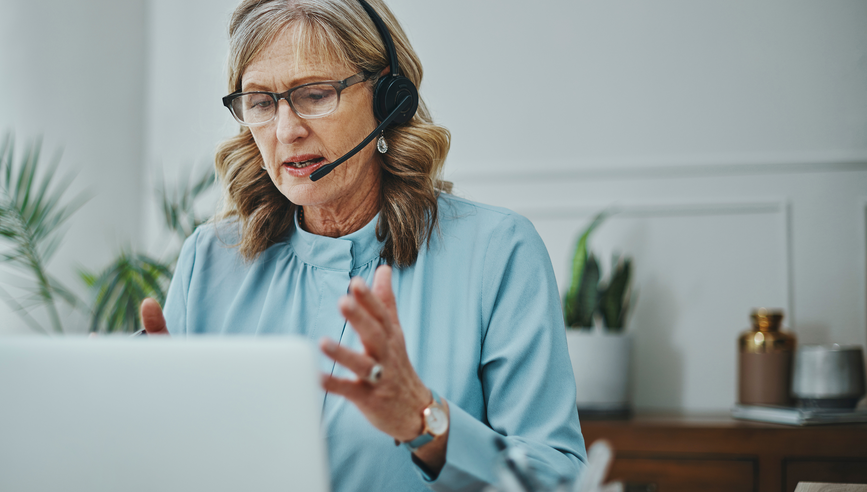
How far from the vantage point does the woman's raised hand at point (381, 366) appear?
562mm

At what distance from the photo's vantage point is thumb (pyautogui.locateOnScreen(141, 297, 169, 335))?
82cm

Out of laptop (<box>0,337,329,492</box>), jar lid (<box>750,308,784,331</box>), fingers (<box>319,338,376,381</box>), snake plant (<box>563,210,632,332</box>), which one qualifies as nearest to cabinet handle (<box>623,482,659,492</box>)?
snake plant (<box>563,210,632,332</box>)

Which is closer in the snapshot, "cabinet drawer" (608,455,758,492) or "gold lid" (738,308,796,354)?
"cabinet drawer" (608,455,758,492)

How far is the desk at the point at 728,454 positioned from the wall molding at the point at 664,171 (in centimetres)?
76

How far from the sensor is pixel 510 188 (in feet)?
7.57

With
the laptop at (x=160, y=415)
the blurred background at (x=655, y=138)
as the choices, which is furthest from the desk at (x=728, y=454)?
the laptop at (x=160, y=415)

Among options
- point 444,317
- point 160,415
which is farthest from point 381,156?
point 160,415

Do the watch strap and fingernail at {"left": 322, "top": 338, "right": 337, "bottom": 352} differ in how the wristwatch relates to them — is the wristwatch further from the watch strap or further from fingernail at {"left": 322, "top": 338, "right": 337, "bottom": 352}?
fingernail at {"left": 322, "top": 338, "right": 337, "bottom": 352}

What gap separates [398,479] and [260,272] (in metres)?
0.42

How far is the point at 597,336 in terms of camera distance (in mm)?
1896

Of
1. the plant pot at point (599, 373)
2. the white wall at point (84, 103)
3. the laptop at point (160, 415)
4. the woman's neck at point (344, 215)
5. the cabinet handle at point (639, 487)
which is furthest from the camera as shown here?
the white wall at point (84, 103)

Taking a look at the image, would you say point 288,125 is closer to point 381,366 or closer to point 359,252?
point 359,252

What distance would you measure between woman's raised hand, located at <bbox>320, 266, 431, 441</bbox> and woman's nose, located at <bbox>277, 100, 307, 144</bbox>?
447 millimetres

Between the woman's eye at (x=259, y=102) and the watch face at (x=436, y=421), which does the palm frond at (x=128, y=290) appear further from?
the watch face at (x=436, y=421)
